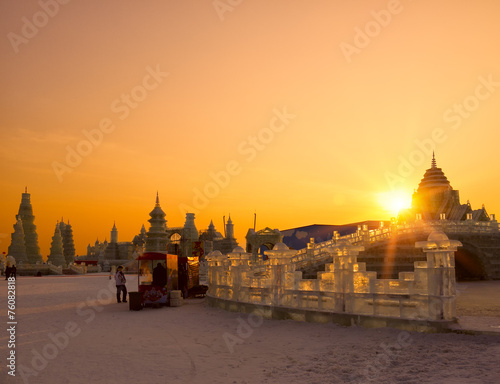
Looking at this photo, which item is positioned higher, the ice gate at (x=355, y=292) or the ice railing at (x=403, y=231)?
the ice railing at (x=403, y=231)

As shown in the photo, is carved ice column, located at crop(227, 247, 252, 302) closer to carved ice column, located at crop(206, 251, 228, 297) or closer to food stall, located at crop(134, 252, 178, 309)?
carved ice column, located at crop(206, 251, 228, 297)

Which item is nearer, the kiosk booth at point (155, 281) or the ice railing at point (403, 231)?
the kiosk booth at point (155, 281)

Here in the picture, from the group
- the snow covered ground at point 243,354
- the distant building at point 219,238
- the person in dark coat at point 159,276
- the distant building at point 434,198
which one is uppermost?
the distant building at point 434,198

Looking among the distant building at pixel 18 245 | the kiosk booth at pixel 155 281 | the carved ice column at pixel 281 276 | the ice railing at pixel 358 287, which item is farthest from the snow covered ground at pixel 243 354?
the distant building at pixel 18 245

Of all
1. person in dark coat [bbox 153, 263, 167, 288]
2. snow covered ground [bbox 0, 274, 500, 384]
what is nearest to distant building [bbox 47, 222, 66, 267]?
person in dark coat [bbox 153, 263, 167, 288]

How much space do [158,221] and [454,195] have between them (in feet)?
162

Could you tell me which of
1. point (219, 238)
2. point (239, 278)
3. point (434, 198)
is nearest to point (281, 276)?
point (239, 278)

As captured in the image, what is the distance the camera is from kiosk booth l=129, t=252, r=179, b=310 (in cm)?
1671

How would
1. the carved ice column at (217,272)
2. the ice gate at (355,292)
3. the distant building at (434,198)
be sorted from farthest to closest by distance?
1. the distant building at (434,198)
2. the carved ice column at (217,272)
3. the ice gate at (355,292)

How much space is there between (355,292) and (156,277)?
9.81m

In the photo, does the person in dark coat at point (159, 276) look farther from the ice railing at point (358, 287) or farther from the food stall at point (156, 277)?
the ice railing at point (358, 287)

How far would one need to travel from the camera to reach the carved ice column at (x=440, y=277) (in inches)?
360

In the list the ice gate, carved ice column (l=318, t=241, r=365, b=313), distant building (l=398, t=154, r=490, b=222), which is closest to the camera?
the ice gate

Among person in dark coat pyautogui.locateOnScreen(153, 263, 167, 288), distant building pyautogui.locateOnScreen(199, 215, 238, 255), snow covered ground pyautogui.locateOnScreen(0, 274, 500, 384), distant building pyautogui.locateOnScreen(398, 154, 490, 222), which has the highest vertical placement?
distant building pyautogui.locateOnScreen(398, 154, 490, 222)
